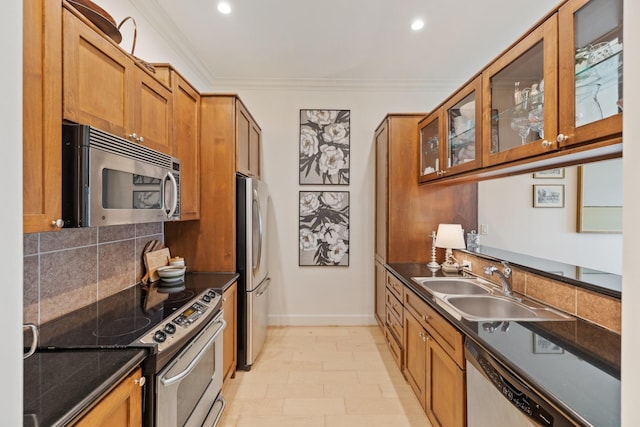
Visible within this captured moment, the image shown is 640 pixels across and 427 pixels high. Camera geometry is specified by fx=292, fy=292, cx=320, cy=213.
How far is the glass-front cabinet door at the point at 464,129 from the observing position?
1.92 meters

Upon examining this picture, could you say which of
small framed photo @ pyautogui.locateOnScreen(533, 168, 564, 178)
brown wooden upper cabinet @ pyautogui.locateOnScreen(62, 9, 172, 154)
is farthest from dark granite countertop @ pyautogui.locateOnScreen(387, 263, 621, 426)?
brown wooden upper cabinet @ pyautogui.locateOnScreen(62, 9, 172, 154)

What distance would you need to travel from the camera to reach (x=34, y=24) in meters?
Answer: 1.03

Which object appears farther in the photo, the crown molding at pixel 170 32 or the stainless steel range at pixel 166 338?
the crown molding at pixel 170 32

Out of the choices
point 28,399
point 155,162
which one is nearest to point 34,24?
point 155,162

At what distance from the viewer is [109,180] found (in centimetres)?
135

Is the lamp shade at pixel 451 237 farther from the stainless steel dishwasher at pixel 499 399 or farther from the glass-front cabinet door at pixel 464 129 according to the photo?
the stainless steel dishwasher at pixel 499 399

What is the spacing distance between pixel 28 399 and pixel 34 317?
68 centimetres

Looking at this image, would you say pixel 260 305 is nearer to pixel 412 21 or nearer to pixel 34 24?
pixel 34 24

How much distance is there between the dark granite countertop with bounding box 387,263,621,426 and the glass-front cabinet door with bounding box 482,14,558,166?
0.83 m

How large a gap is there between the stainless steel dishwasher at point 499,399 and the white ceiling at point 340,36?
245 cm

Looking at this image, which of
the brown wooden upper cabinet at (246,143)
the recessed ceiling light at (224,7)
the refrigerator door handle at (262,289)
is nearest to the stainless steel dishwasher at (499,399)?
the refrigerator door handle at (262,289)

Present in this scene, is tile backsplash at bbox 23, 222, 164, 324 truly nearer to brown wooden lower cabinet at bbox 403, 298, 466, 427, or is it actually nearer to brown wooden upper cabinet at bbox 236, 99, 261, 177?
brown wooden upper cabinet at bbox 236, 99, 261, 177

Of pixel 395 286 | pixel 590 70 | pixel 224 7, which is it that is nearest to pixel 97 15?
pixel 224 7

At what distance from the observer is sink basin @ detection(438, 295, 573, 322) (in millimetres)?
1518
